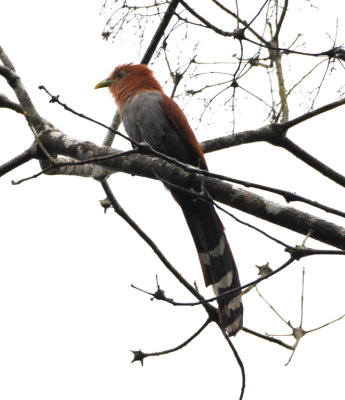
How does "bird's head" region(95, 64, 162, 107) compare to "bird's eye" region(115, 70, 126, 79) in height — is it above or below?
below

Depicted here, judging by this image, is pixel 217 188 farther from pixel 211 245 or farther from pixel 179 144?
pixel 179 144

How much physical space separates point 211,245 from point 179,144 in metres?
0.91

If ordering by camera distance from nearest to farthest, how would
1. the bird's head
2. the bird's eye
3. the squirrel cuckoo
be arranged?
the squirrel cuckoo
the bird's head
the bird's eye

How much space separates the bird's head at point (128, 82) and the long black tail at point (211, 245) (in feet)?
3.90

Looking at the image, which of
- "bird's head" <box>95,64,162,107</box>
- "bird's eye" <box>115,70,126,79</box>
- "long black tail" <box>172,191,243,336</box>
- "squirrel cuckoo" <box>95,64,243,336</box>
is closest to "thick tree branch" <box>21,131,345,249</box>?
"squirrel cuckoo" <box>95,64,243,336</box>

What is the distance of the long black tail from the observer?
15.0ft

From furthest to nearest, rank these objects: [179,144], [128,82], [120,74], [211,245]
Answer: [120,74], [128,82], [179,144], [211,245]

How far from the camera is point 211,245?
15.5ft

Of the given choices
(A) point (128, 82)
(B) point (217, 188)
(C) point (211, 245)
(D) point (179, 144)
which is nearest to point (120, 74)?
(A) point (128, 82)

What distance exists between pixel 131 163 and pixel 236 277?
1265 millimetres

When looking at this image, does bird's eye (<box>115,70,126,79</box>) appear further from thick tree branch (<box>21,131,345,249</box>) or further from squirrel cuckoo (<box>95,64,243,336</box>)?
thick tree branch (<box>21,131,345,249</box>)

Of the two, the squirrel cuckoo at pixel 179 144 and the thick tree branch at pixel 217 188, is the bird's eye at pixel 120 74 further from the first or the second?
the thick tree branch at pixel 217 188

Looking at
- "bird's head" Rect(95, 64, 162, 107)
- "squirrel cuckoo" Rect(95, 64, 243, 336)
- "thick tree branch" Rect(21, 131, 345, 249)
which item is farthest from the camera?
"bird's head" Rect(95, 64, 162, 107)

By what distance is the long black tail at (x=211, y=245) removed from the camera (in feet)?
15.0
